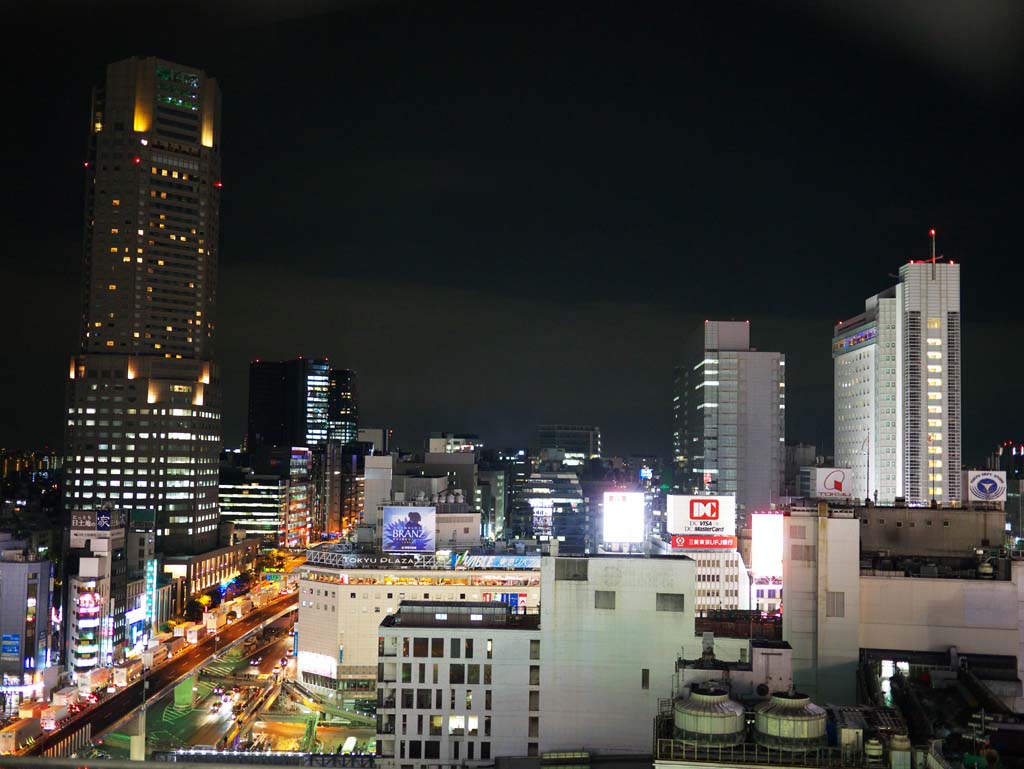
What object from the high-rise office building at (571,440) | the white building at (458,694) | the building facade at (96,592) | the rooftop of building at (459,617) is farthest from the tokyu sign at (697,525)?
the high-rise office building at (571,440)

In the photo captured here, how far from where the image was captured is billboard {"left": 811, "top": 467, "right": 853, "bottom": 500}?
135ft

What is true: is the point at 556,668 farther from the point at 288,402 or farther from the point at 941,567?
the point at 288,402

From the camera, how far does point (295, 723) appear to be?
1747 inches

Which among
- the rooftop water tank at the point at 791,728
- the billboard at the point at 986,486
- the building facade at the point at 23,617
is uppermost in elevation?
the billboard at the point at 986,486

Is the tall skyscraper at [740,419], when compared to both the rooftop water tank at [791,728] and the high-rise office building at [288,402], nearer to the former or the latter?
the rooftop water tank at [791,728]

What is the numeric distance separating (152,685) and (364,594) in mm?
11511

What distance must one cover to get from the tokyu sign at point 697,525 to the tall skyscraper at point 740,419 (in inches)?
1112

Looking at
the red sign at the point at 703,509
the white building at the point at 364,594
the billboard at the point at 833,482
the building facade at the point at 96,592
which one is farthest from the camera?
the red sign at the point at 703,509

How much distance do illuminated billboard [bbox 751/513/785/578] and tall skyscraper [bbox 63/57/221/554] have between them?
49206mm

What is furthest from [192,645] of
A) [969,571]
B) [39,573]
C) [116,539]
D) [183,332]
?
[969,571]

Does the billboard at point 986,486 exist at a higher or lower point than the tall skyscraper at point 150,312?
lower

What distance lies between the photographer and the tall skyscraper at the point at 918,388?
77.6 meters

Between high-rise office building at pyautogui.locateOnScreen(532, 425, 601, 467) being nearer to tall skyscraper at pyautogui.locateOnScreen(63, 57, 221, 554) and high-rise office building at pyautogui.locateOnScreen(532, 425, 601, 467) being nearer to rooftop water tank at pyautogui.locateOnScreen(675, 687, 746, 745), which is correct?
tall skyscraper at pyautogui.locateOnScreen(63, 57, 221, 554)

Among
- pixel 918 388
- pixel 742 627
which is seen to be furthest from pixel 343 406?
pixel 742 627
